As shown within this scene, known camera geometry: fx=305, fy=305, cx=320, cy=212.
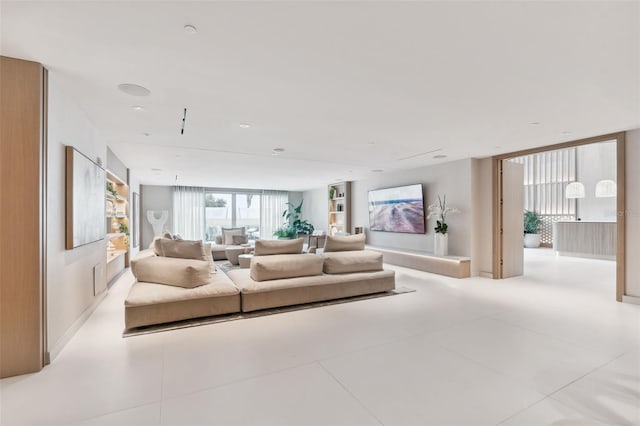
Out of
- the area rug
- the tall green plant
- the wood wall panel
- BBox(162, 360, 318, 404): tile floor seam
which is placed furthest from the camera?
the tall green plant

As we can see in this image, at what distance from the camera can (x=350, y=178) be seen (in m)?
9.12

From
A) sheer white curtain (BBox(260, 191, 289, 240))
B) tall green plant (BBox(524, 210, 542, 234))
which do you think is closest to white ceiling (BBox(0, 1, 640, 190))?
Answer: tall green plant (BBox(524, 210, 542, 234))

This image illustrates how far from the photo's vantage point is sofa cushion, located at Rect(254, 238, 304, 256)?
415 centimetres

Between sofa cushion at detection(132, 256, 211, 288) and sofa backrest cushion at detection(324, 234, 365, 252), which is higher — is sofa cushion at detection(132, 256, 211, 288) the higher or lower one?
the lower one

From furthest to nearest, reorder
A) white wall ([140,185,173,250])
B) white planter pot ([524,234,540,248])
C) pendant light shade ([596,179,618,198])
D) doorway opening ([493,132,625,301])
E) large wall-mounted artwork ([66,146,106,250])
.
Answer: white planter pot ([524,234,540,248]) < white wall ([140,185,173,250]) < pendant light shade ([596,179,618,198]) < doorway opening ([493,132,625,301]) < large wall-mounted artwork ([66,146,106,250])

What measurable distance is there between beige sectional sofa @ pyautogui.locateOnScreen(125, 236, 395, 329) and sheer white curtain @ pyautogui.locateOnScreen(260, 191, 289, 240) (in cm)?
807

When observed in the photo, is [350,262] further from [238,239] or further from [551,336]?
[238,239]

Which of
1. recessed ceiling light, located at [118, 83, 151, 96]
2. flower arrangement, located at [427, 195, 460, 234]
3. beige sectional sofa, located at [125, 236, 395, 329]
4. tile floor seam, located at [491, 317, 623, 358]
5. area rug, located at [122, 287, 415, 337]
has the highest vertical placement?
recessed ceiling light, located at [118, 83, 151, 96]

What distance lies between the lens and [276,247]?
13.9 ft

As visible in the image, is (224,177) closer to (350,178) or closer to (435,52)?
(350,178)

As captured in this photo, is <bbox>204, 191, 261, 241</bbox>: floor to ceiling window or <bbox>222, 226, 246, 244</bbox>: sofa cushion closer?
<bbox>222, 226, 246, 244</bbox>: sofa cushion

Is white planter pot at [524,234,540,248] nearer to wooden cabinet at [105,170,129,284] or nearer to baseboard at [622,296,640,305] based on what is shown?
baseboard at [622,296,640,305]

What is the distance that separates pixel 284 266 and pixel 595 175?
37.1ft

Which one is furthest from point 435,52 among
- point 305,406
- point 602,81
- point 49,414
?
point 49,414
